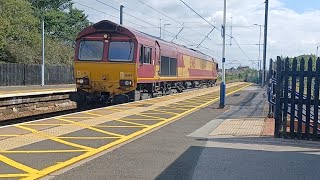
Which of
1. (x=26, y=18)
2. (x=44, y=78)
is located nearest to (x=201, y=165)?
(x=44, y=78)

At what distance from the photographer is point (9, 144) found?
959 cm

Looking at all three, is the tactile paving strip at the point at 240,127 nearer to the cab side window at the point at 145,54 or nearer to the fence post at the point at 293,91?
the fence post at the point at 293,91

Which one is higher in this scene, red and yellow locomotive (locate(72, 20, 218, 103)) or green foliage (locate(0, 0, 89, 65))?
green foliage (locate(0, 0, 89, 65))

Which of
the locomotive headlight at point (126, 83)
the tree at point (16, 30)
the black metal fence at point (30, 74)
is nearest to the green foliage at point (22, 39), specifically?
the tree at point (16, 30)

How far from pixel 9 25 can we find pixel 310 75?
1802 inches

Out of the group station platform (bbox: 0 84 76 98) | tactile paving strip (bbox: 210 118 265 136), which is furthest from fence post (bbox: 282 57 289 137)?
station platform (bbox: 0 84 76 98)

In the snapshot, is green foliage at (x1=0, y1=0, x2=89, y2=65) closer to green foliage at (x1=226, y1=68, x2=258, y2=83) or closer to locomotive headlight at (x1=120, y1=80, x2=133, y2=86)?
locomotive headlight at (x1=120, y1=80, x2=133, y2=86)

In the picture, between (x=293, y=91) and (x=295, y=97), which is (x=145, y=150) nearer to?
(x=293, y=91)

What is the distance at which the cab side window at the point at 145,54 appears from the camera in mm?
21266

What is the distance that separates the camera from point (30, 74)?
47781mm

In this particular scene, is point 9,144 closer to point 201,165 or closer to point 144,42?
point 201,165

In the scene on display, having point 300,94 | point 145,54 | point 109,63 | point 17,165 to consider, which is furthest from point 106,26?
point 17,165

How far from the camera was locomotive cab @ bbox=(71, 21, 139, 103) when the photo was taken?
20469 millimetres

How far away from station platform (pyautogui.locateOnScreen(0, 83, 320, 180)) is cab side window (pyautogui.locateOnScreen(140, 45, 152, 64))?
6896 millimetres
